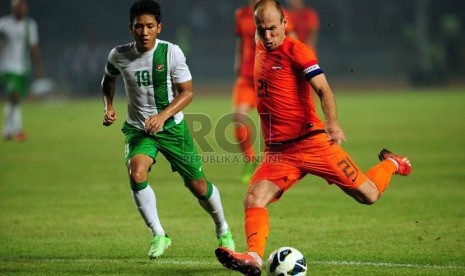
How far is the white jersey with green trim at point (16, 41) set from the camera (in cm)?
2028

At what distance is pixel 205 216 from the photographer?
10.5 metres

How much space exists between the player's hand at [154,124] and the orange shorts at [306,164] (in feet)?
2.98

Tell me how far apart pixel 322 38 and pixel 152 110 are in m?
36.9

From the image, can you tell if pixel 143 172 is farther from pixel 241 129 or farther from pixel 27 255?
pixel 241 129

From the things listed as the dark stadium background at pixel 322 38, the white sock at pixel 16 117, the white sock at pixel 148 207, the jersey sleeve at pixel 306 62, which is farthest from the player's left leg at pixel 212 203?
the dark stadium background at pixel 322 38

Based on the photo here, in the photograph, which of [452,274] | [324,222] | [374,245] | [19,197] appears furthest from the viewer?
[19,197]

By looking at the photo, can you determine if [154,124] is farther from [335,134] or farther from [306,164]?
[335,134]

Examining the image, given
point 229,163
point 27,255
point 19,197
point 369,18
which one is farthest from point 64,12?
point 27,255

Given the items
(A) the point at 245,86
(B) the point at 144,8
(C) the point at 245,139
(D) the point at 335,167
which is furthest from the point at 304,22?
(D) the point at 335,167

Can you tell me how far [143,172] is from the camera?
7914mm

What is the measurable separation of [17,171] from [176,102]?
7.31m

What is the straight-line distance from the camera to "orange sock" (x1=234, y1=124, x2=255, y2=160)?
13.2 metres

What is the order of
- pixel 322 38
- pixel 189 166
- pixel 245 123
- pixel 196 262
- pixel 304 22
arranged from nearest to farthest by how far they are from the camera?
pixel 196 262
pixel 189 166
pixel 245 123
pixel 304 22
pixel 322 38

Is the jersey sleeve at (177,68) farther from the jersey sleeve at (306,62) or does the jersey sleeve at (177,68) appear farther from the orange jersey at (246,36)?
the orange jersey at (246,36)
